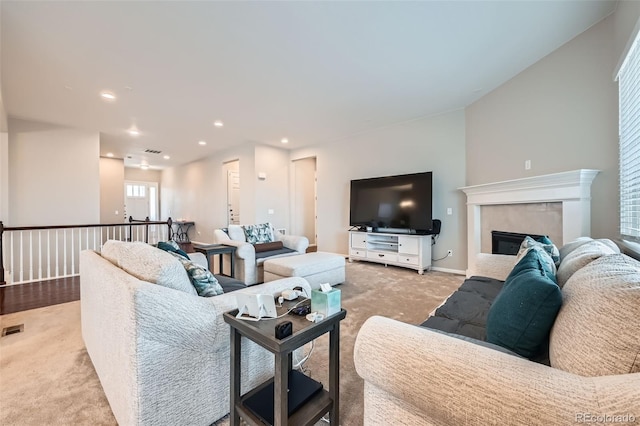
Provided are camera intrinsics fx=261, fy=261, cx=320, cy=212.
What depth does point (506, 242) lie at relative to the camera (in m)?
3.33

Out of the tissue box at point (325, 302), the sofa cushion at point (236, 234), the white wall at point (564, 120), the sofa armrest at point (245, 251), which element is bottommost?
the sofa armrest at point (245, 251)

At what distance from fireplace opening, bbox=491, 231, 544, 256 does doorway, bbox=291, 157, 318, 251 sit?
12.5 feet

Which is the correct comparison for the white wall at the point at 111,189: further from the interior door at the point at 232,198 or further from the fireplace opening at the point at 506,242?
the fireplace opening at the point at 506,242

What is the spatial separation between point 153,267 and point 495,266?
2624 mm

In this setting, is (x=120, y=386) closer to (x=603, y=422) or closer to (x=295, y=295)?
(x=295, y=295)

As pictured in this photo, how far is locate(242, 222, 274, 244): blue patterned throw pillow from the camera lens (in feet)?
13.7

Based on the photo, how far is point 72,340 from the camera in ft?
7.12

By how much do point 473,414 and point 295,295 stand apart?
0.96m

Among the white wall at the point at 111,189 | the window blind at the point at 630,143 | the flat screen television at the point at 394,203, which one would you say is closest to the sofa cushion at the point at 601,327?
the window blind at the point at 630,143

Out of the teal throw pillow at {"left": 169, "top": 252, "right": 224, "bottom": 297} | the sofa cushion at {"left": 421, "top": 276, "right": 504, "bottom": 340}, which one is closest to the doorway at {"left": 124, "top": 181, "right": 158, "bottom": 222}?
the teal throw pillow at {"left": 169, "top": 252, "right": 224, "bottom": 297}

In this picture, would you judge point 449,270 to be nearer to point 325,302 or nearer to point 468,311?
point 468,311

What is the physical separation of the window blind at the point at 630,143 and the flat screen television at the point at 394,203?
7.40ft

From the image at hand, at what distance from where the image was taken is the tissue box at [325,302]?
1.21m

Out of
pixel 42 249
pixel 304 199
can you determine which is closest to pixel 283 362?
pixel 42 249
